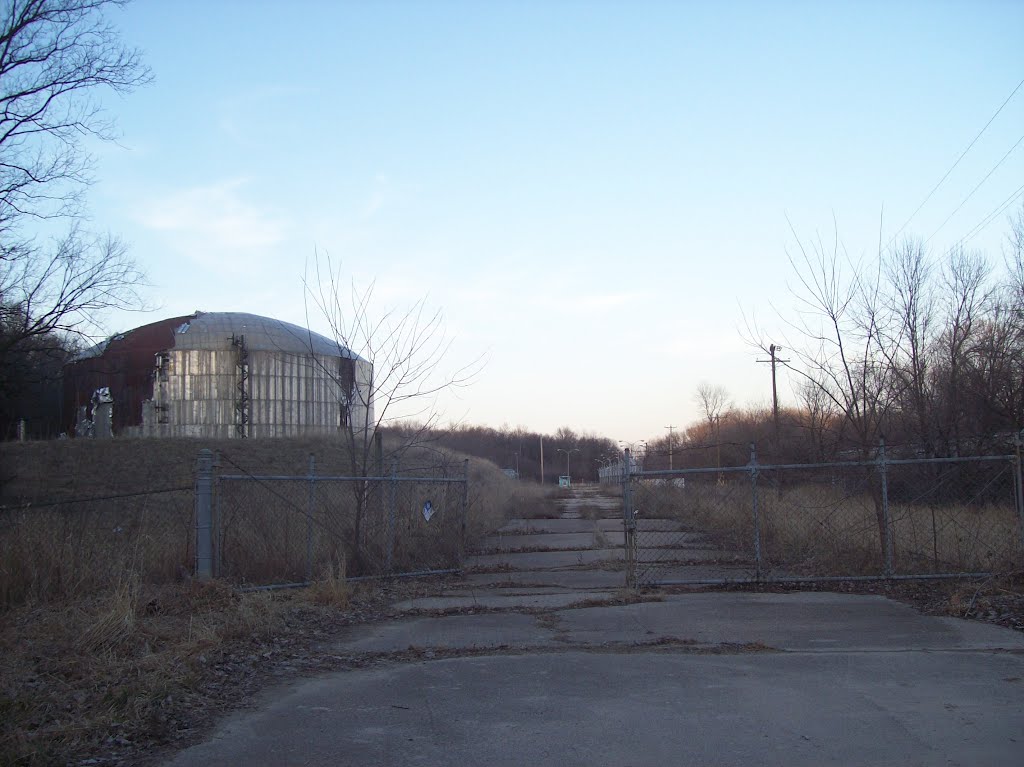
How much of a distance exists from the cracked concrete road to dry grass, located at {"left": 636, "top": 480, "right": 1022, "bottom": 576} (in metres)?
1.88

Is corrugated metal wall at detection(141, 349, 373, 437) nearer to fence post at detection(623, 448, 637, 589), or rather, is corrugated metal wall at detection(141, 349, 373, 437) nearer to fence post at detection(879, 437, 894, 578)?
fence post at detection(623, 448, 637, 589)

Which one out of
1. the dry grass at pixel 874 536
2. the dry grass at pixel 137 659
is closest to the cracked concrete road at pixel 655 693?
the dry grass at pixel 137 659

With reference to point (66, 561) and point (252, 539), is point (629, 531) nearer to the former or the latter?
point (252, 539)

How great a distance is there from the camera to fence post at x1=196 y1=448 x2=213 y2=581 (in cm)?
998

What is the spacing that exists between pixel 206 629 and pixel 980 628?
7.70 meters

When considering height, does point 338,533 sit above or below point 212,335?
below

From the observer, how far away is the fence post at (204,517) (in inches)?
393

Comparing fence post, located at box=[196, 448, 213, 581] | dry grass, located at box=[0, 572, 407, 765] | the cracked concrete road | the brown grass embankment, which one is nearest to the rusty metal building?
the brown grass embankment

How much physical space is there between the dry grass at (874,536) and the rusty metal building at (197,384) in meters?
25.3

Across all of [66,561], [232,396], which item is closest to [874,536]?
[66,561]

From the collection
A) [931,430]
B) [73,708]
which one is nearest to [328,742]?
[73,708]

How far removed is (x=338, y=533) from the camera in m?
12.6

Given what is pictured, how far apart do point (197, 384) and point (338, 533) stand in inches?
1101

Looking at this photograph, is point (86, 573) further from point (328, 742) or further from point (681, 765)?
point (681, 765)
